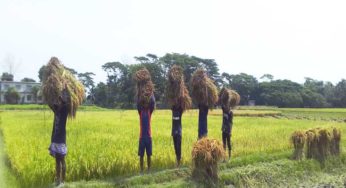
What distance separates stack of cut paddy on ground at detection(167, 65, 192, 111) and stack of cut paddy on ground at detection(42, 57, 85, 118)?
246 centimetres

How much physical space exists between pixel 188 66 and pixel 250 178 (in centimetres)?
6610

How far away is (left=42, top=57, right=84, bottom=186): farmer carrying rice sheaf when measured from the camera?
27.0 ft

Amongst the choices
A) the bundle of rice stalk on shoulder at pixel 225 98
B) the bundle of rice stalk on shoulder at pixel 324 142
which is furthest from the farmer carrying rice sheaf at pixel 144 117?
the bundle of rice stalk on shoulder at pixel 324 142

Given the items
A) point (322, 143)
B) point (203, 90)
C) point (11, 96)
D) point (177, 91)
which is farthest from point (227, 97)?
point (11, 96)

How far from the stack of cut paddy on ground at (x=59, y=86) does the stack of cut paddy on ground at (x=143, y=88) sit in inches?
55.9

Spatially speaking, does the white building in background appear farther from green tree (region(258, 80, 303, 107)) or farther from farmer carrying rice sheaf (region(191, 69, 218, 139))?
farmer carrying rice sheaf (region(191, 69, 218, 139))

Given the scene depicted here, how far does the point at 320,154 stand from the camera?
1284cm

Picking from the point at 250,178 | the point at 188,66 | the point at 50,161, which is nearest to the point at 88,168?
the point at 50,161

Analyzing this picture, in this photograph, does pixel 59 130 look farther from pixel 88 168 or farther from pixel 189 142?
pixel 189 142

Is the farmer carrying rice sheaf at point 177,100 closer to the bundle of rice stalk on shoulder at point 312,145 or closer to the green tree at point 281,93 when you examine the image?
the bundle of rice stalk on shoulder at point 312,145

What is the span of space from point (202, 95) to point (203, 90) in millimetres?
135

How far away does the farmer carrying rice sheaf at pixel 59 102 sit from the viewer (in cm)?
823

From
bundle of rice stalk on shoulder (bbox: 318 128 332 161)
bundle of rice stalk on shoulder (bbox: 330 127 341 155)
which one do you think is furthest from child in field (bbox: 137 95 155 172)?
bundle of rice stalk on shoulder (bbox: 330 127 341 155)

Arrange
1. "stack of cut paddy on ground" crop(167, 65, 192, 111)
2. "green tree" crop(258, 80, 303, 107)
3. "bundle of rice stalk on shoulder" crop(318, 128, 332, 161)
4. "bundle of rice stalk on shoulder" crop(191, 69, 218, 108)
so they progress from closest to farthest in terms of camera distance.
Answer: "stack of cut paddy on ground" crop(167, 65, 192, 111)
"bundle of rice stalk on shoulder" crop(191, 69, 218, 108)
"bundle of rice stalk on shoulder" crop(318, 128, 332, 161)
"green tree" crop(258, 80, 303, 107)
